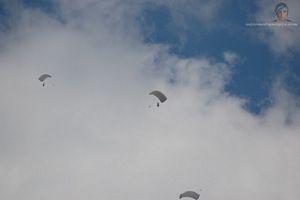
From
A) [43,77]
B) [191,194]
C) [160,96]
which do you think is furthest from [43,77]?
[191,194]

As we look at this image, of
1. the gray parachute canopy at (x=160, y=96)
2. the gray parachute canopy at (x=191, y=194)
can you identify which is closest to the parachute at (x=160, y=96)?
the gray parachute canopy at (x=160, y=96)

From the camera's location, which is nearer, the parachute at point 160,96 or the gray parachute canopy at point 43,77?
the parachute at point 160,96

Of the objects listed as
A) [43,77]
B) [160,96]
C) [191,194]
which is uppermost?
[43,77]

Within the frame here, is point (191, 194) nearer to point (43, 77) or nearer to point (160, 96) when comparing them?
point (160, 96)

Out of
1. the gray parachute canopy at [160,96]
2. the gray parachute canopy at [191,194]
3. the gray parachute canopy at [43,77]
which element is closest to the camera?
the gray parachute canopy at [191,194]

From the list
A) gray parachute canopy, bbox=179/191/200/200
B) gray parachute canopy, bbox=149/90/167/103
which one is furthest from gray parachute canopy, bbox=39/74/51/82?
gray parachute canopy, bbox=179/191/200/200

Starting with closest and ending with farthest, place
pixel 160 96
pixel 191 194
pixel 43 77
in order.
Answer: pixel 191 194, pixel 160 96, pixel 43 77

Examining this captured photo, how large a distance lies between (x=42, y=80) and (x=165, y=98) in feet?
66.1

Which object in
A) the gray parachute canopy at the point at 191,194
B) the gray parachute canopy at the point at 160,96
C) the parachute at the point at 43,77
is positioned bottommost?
the gray parachute canopy at the point at 191,194

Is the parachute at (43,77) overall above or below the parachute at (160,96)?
above

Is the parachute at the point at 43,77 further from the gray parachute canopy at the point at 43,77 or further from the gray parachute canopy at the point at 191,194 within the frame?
the gray parachute canopy at the point at 191,194

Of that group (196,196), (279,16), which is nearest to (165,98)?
(196,196)

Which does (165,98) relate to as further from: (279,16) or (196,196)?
(279,16)

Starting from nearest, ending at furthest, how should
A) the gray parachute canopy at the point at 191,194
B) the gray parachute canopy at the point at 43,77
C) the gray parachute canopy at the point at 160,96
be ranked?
the gray parachute canopy at the point at 191,194 < the gray parachute canopy at the point at 160,96 < the gray parachute canopy at the point at 43,77
